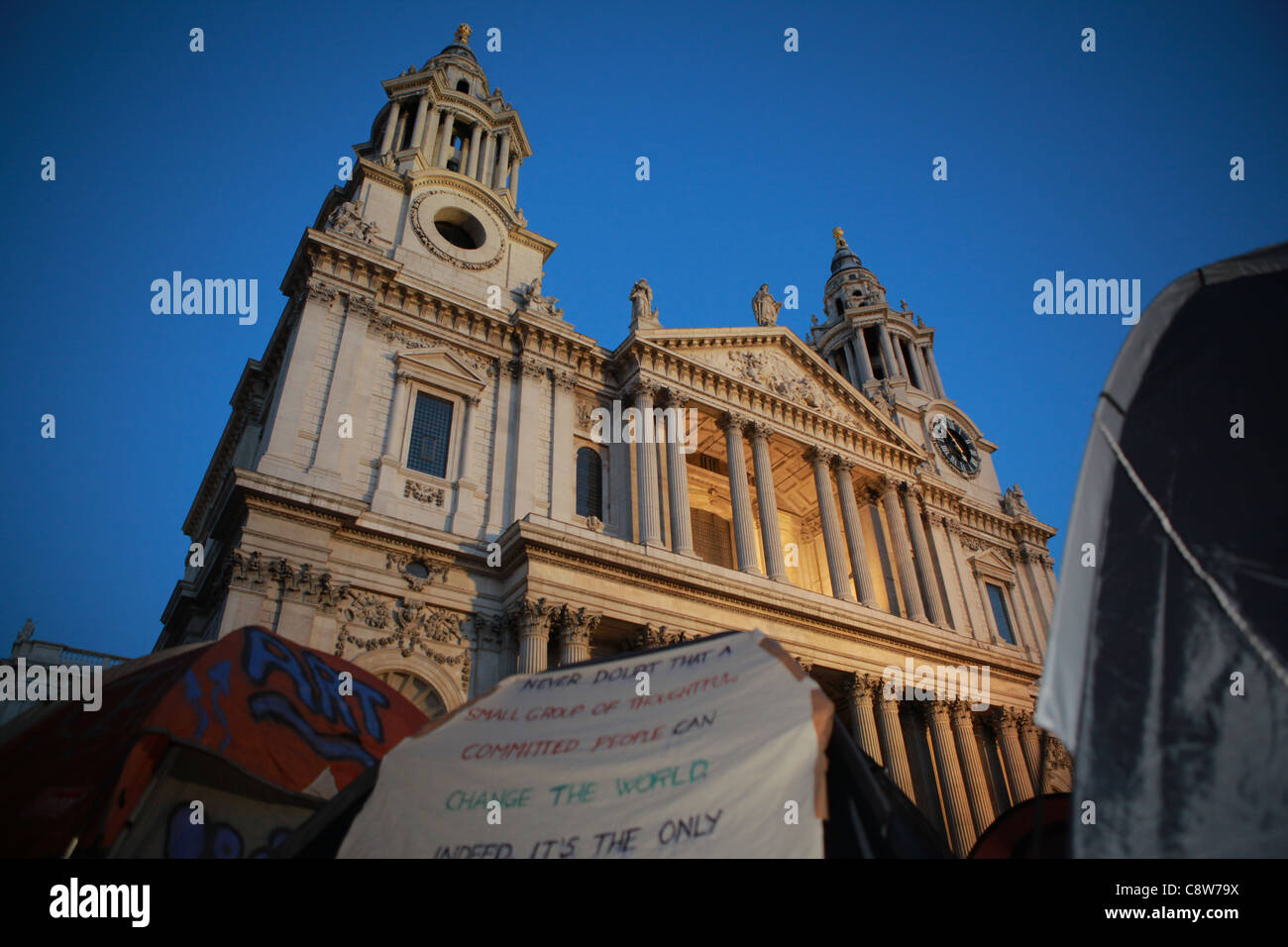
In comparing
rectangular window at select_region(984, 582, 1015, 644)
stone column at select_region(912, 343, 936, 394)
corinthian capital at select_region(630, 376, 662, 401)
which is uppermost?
stone column at select_region(912, 343, 936, 394)

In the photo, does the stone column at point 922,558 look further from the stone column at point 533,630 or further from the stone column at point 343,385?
the stone column at point 343,385

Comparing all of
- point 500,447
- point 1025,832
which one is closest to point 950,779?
point 500,447

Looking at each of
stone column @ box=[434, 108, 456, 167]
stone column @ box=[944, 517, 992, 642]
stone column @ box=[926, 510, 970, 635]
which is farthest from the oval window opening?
stone column @ box=[944, 517, 992, 642]

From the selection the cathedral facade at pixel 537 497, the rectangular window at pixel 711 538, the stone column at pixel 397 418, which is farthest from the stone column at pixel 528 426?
the rectangular window at pixel 711 538

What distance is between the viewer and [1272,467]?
3.34m

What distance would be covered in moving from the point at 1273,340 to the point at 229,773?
6660 millimetres

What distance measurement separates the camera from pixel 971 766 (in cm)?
2052

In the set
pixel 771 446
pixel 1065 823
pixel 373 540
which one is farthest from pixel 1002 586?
pixel 1065 823

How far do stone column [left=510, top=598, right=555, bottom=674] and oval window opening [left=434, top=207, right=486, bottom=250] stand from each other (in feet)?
42.3

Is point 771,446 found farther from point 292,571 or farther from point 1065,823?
point 1065,823

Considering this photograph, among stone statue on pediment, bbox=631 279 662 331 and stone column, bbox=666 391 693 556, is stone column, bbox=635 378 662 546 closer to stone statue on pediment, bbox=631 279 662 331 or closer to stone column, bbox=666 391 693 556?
stone column, bbox=666 391 693 556

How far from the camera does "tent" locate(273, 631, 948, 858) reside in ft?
11.4

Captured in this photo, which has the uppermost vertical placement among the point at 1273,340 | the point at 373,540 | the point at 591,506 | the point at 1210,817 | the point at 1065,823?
the point at 591,506

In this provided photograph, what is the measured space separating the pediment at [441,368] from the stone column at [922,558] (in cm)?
1576
